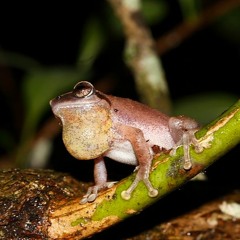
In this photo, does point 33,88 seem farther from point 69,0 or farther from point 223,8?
point 69,0

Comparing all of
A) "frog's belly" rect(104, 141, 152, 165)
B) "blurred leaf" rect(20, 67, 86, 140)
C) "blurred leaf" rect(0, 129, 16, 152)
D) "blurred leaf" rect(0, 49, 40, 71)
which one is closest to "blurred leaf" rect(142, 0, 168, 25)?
"blurred leaf" rect(20, 67, 86, 140)

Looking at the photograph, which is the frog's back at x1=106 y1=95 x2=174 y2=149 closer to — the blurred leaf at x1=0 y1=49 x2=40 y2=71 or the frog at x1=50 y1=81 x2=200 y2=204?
the frog at x1=50 y1=81 x2=200 y2=204

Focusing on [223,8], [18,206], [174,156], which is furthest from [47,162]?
[174,156]

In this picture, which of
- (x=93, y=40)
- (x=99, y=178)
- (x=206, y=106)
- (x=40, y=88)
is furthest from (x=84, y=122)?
(x=93, y=40)

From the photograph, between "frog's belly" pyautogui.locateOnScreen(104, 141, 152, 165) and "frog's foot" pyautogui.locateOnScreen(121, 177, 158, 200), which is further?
"frog's belly" pyautogui.locateOnScreen(104, 141, 152, 165)

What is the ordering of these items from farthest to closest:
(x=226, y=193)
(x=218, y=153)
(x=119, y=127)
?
(x=226, y=193), (x=119, y=127), (x=218, y=153)

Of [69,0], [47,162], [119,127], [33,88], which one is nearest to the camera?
[119,127]
